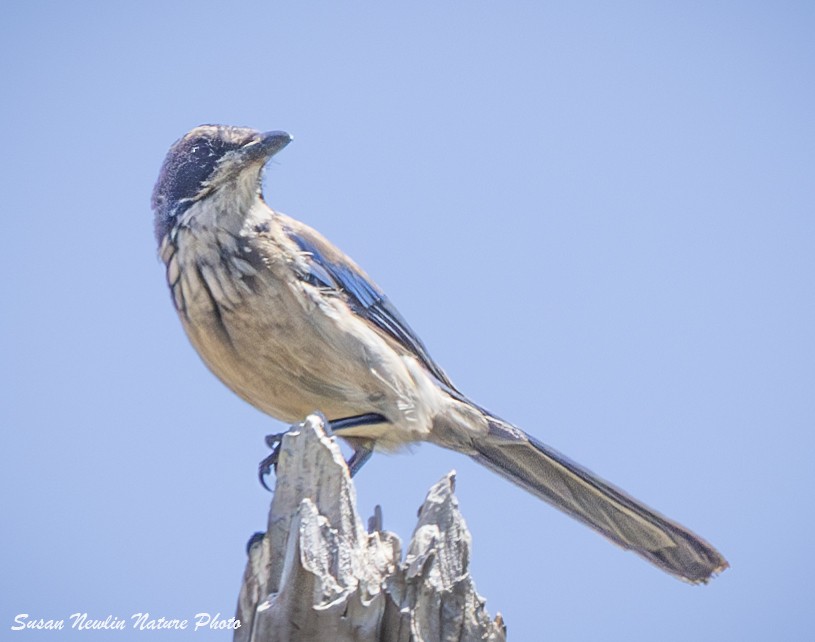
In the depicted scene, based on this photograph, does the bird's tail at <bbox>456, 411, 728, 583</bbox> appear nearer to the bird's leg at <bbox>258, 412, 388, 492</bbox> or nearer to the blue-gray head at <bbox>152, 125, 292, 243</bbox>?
the bird's leg at <bbox>258, 412, 388, 492</bbox>

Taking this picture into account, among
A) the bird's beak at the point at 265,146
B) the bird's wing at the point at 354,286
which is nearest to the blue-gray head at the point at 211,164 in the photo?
the bird's beak at the point at 265,146

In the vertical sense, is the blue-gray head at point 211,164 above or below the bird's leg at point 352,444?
above

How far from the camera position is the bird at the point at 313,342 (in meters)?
5.68

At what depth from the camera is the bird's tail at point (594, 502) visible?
5781mm

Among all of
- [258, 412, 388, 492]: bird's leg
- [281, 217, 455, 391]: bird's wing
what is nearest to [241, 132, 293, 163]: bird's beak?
[281, 217, 455, 391]: bird's wing

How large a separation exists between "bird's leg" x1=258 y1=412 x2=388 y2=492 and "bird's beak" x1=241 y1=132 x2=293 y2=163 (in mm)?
1369

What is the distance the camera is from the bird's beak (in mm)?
5969

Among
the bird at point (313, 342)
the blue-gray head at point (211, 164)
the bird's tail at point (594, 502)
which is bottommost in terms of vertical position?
the bird's tail at point (594, 502)

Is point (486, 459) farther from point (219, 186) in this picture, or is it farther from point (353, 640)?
point (353, 640)

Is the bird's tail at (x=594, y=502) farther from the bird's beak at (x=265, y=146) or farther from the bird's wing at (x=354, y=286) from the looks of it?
the bird's beak at (x=265, y=146)

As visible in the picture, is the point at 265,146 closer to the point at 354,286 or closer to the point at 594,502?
the point at 354,286

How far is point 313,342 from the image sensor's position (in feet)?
18.6

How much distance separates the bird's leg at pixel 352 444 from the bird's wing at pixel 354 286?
467 millimetres

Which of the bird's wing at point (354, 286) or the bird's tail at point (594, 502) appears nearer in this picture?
the bird's tail at point (594, 502)
